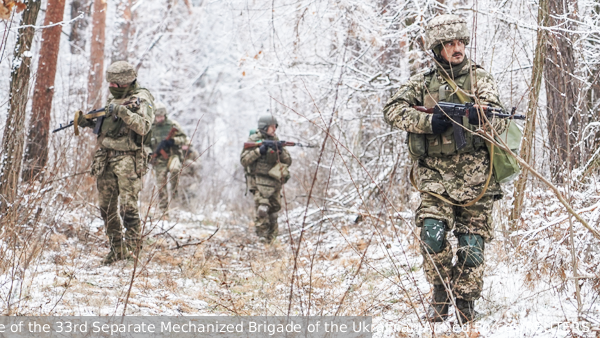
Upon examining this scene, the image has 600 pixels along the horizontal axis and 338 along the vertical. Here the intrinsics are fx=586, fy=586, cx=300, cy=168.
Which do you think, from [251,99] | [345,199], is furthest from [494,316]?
[251,99]

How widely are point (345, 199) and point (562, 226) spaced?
14.3 ft

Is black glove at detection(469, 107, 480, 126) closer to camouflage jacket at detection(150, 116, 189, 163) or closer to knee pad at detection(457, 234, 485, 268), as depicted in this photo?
knee pad at detection(457, 234, 485, 268)

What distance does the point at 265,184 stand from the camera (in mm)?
8047

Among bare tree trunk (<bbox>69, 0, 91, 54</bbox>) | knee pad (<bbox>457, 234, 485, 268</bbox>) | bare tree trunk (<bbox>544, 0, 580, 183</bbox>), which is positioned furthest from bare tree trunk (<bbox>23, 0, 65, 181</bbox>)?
bare tree trunk (<bbox>69, 0, 91, 54</bbox>)

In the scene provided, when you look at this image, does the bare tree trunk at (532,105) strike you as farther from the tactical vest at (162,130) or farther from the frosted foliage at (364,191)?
the tactical vest at (162,130)

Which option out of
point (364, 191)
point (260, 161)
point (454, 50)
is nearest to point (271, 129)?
point (260, 161)

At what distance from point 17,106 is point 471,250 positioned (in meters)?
3.50

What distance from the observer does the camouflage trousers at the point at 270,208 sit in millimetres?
7953

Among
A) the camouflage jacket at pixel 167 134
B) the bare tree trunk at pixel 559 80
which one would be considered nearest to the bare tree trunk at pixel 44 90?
the camouflage jacket at pixel 167 134

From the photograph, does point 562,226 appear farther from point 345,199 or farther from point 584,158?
point 345,199

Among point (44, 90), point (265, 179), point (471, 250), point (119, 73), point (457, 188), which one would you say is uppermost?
point (44, 90)

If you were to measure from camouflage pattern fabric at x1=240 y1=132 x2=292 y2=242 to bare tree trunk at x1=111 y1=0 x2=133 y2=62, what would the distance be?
19.4 ft

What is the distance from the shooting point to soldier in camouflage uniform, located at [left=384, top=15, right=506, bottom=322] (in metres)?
3.38

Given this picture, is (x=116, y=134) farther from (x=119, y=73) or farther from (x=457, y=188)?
(x=457, y=188)
